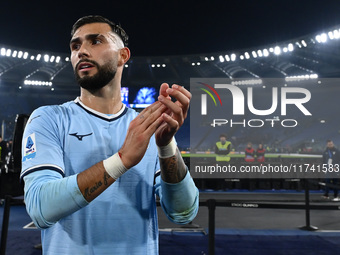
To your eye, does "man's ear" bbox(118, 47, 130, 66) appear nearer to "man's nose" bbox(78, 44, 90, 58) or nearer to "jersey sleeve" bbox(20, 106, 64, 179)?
"man's nose" bbox(78, 44, 90, 58)

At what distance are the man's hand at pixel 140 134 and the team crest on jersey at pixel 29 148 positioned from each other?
1.25 feet

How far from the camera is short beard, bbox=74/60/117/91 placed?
1346mm

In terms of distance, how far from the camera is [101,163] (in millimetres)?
1081

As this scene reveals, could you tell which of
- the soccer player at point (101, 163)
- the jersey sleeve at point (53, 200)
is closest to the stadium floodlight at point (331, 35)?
the soccer player at point (101, 163)

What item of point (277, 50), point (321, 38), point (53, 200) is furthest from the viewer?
point (277, 50)

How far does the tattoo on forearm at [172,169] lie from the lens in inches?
48.5

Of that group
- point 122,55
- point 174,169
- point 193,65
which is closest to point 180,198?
point 174,169

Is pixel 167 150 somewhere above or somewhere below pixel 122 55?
below

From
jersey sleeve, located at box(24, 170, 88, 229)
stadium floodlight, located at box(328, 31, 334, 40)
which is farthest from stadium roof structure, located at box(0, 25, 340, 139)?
jersey sleeve, located at box(24, 170, 88, 229)

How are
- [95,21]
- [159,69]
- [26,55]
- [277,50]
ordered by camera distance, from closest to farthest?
1. [95,21]
2. [277,50]
3. [26,55]
4. [159,69]

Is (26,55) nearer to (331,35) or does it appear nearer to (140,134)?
(331,35)

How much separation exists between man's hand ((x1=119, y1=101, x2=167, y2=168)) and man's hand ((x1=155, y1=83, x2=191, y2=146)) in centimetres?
3

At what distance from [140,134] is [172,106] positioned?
0.50 feet

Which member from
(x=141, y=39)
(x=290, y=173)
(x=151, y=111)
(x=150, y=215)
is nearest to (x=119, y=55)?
(x=151, y=111)
